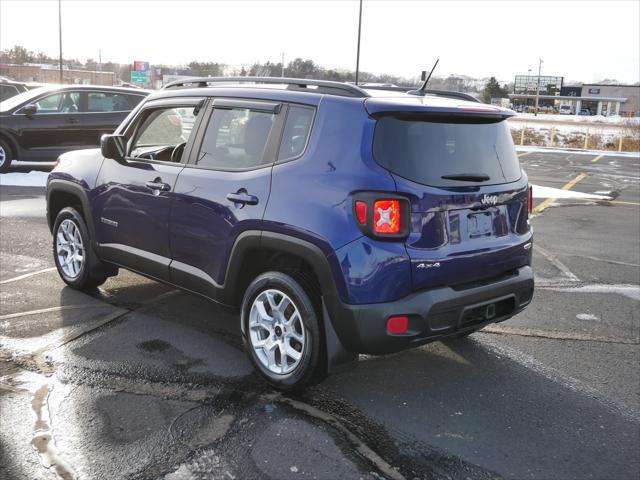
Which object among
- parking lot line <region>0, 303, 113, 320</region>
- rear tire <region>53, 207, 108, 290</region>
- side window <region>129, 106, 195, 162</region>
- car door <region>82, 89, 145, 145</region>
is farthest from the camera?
car door <region>82, 89, 145, 145</region>

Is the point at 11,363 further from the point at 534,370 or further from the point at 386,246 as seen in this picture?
the point at 534,370

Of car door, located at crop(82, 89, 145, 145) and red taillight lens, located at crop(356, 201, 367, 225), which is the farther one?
car door, located at crop(82, 89, 145, 145)

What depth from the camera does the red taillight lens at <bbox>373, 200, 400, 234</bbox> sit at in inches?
134

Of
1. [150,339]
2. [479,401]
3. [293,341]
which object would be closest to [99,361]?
[150,339]

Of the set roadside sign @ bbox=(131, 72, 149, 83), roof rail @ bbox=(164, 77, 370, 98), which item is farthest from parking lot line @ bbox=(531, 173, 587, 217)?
roadside sign @ bbox=(131, 72, 149, 83)

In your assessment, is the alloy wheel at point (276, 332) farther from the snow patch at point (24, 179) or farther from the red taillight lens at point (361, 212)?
the snow patch at point (24, 179)

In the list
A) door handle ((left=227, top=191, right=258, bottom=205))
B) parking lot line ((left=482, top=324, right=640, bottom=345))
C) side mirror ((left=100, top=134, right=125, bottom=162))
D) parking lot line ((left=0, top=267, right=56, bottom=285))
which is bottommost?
parking lot line ((left=0, top=267, right=56, bottom=285))

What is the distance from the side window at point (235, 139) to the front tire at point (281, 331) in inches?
30.4

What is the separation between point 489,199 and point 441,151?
0.43m

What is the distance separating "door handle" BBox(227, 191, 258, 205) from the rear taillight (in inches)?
29.9

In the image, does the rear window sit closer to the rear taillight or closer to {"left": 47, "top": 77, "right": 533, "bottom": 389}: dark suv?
{"left": 47, "top": 77, "right": 533, "bottom": 389}: dark suv

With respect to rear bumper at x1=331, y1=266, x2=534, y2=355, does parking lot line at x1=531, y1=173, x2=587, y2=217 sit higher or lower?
lower

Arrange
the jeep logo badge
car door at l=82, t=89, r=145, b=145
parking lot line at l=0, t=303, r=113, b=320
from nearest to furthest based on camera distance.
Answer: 1. the jeep logo badge
2. parking lot line at l=0, t=303, r=113, b=320
3. car door at l=82, t=89, r=145, b=145

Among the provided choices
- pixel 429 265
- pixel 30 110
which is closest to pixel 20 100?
pixel 30 110
